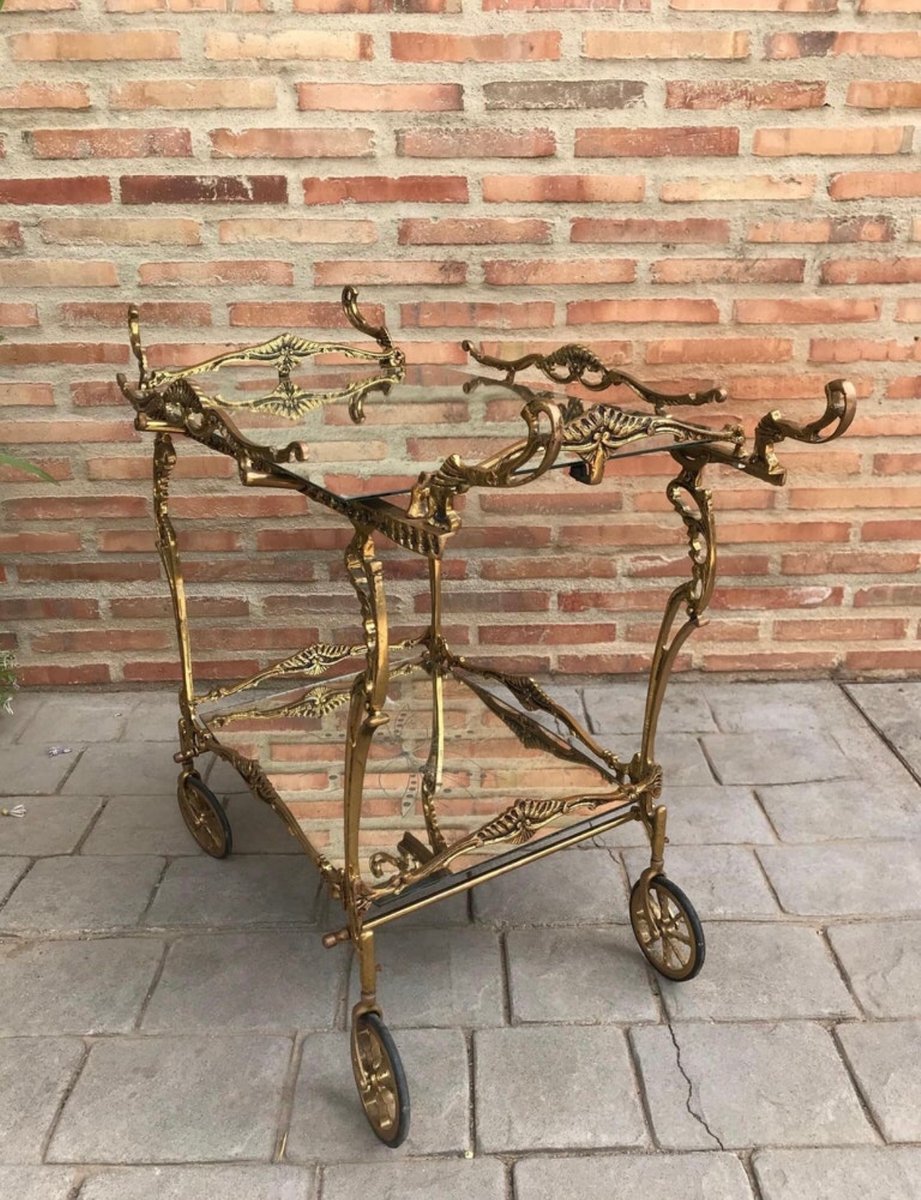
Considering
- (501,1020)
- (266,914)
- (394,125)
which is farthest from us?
(394,125)

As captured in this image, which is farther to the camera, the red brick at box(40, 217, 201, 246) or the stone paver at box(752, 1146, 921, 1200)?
the red brick at box(40, 217, 201, 246)

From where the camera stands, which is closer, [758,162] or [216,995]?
[216,995]

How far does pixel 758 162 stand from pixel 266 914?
1.82 metres

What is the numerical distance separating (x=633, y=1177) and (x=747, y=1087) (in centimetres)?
23

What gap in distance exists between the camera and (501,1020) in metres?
1.54

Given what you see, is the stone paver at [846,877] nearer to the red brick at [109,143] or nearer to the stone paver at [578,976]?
the stone paver at [578,976]

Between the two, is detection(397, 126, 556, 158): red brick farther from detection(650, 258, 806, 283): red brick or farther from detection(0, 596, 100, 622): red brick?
detection(0, 596, 100, 622): red brick

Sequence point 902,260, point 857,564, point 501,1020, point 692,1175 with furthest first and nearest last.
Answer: point 857,564 → point 902,260 → point 501,1020 → point 692,1175

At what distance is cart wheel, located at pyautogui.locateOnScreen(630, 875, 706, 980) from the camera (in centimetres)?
156

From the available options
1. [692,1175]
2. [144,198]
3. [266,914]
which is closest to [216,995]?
[266,914]

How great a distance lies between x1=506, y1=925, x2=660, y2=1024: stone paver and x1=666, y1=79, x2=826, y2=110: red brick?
5.42ft

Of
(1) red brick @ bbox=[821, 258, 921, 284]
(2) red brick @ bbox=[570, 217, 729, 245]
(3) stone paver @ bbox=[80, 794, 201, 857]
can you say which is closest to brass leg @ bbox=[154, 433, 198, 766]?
(3) stone paver @ bbox=[80, 794, 201, 857]

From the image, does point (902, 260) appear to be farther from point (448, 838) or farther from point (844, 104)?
point (448, 838)

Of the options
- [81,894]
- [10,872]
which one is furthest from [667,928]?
[10,872]
